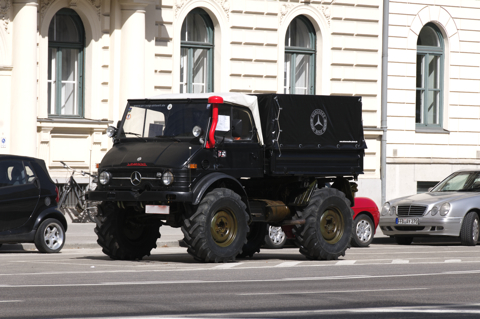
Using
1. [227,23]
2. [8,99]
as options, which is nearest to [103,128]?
[8,99]

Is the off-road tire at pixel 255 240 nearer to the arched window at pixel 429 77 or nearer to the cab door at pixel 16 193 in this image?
the cab door at pixel 16 193

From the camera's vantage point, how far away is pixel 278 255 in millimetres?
16531

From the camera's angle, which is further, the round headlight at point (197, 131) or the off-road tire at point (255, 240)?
the off-road tire at point (255, 240)

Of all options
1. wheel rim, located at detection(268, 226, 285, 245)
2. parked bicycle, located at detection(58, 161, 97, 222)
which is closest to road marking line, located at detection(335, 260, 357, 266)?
wheel rim, located at detection(268, 226, 285, 245)

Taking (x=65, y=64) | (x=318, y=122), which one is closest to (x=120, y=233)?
(x=318, y=122)

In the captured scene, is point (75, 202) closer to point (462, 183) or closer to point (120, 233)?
point (462, 183)

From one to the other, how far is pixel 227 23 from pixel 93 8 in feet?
12.6

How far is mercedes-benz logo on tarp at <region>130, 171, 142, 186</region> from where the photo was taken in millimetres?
13539

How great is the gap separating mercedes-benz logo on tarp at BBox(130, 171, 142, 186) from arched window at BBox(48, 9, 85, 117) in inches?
429

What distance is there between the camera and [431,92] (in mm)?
29578

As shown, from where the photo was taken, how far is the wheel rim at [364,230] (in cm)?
1955

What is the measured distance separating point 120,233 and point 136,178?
1.07 meters

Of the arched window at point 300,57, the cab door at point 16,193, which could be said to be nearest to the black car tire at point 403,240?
the arched window at point 300,57

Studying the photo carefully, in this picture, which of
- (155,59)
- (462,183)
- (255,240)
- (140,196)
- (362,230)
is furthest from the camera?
(155,59)
